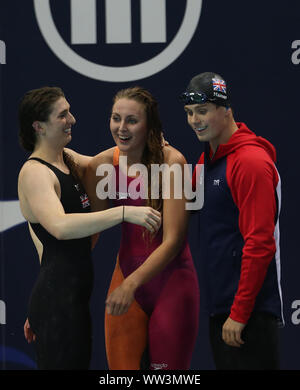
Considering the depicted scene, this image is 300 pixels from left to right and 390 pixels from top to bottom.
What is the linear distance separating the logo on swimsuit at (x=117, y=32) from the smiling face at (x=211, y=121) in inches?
43.0

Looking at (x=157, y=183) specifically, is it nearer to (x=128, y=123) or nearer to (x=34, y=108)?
(x=128, y=123)

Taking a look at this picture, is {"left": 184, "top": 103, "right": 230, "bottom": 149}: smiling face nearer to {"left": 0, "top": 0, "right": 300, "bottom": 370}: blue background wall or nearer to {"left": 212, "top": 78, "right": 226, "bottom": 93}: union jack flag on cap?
{"left": 212, "top": 78, "right": 226, "bottom": 93}: union jack flag on cap

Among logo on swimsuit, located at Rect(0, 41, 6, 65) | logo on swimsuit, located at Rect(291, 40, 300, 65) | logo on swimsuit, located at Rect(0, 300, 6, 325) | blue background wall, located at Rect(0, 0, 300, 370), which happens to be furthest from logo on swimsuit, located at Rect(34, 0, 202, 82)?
logo on swimsuit, located at Rect(0, 300, 6, 325)

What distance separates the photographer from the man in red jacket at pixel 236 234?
393cm

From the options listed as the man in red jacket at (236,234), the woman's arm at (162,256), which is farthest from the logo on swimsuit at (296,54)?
the woman's arm at (162,256)

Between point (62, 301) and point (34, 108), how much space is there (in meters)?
1.20

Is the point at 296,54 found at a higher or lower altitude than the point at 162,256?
higher

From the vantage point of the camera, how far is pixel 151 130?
4473 millimetres

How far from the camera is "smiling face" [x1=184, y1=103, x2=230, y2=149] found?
13.9 ft

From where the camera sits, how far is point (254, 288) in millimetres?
3938

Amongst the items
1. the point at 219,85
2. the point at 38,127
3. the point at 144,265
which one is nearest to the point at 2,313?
the point at 144,265
